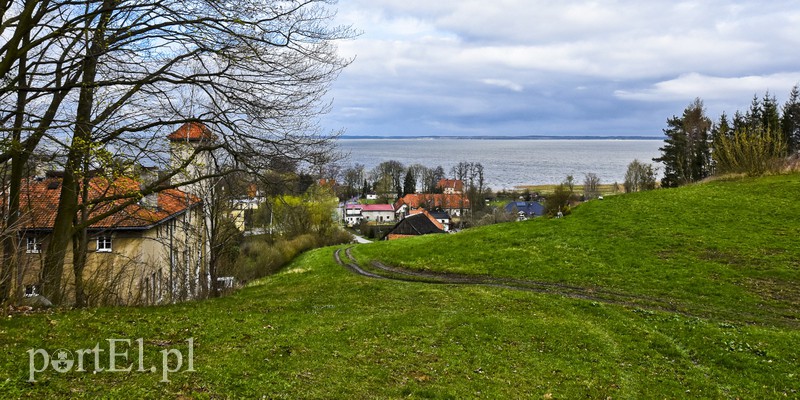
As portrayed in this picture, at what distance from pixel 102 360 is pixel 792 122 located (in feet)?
228

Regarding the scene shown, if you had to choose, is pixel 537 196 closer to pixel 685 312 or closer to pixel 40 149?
pixel 685 312

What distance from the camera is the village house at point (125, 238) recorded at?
435 inches

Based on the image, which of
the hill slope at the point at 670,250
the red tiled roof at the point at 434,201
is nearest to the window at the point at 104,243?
the hill slope at the point at 670,250

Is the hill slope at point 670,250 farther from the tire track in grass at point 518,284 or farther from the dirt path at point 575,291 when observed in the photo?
the tire track in grass at point 518,284

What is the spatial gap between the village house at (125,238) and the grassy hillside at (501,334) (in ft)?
6.33

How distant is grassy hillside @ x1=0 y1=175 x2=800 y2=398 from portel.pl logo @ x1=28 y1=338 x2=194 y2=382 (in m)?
0.10

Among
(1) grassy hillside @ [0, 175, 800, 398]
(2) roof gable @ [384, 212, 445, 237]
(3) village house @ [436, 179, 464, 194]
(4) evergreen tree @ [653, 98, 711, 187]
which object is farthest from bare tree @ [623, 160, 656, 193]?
(1) grassy hillside @ [0, 175, 800, 398]

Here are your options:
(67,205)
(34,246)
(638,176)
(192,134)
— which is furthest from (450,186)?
(67,205)

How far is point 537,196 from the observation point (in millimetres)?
113875

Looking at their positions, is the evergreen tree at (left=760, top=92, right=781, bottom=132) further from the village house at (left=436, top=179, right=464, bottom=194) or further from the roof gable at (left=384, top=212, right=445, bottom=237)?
the village house at (left=436, top=179, right=464, bottom=194)

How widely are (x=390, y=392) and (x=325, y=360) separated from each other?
1524 mm

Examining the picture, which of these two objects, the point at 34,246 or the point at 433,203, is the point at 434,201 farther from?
the point at 34,246

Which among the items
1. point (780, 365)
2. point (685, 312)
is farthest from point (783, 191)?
point (780, 365)

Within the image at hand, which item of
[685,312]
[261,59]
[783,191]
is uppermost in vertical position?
[261,59]
